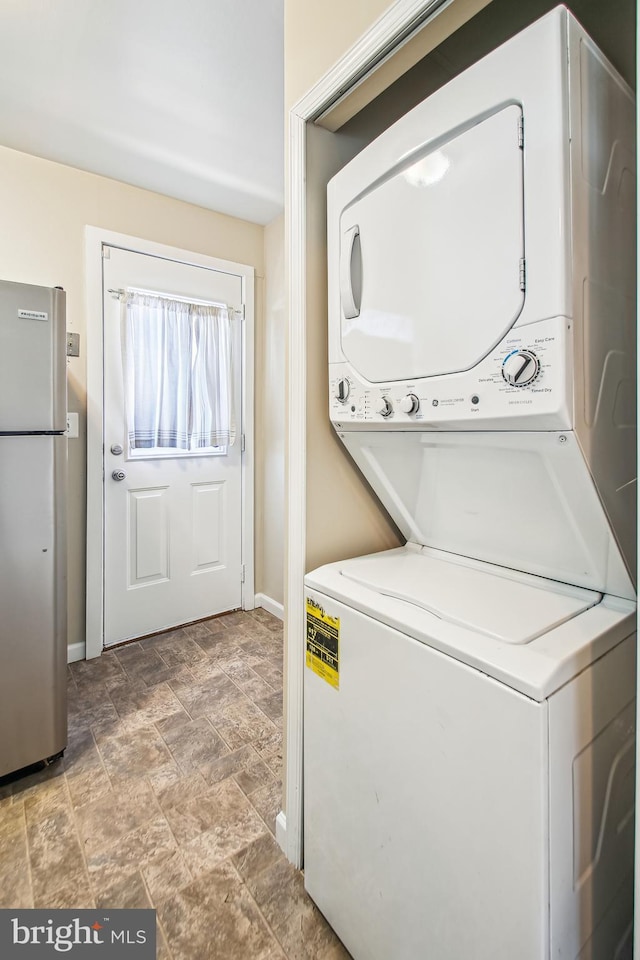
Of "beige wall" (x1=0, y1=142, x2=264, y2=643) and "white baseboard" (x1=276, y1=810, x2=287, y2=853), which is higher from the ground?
"beige wall" (x1=0, y1=142, x2=264, y2=643)

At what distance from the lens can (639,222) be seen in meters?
0.59

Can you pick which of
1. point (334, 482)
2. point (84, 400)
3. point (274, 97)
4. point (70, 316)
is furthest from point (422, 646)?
point (70, 316)

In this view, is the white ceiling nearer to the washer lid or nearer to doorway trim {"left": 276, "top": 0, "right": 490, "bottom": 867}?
doorway trim {"left": 276, "top": 0, "right": 490, "bottom": 867}

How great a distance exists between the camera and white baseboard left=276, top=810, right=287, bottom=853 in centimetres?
137

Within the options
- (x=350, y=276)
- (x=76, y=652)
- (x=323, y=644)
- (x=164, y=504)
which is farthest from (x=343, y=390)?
(x=76, y=652)

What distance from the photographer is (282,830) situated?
1.38m

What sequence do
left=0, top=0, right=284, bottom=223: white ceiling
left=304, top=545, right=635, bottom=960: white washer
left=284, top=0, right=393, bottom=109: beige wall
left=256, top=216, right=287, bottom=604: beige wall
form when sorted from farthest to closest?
left=256, top=216, right=287, bottom=604: beige wall < left=0, top=0, right=284, bottom=223: white ceiling < left=284, top=0, right=393, bottom=109: beige wall < left=304, top=545, right=635, bottom=960: white washer

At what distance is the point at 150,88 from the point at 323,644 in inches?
86.3

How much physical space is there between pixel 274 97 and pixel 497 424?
6.16 feet

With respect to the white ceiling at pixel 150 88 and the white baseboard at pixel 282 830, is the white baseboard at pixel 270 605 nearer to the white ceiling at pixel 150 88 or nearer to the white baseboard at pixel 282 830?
the white baseboard at pixel 282 830

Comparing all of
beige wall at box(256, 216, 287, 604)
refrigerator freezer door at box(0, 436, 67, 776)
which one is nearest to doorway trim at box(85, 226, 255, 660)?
beige wall at box(256, 216, 287, 604)

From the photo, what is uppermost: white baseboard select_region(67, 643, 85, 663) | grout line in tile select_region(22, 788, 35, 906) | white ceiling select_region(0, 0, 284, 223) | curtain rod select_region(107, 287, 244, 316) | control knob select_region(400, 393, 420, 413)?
white ceiling select_region(0, 0, 284, 223)

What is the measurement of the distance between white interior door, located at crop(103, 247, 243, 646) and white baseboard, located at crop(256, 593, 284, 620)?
0.14 meters

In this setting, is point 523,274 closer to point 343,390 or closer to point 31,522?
point 343,390
